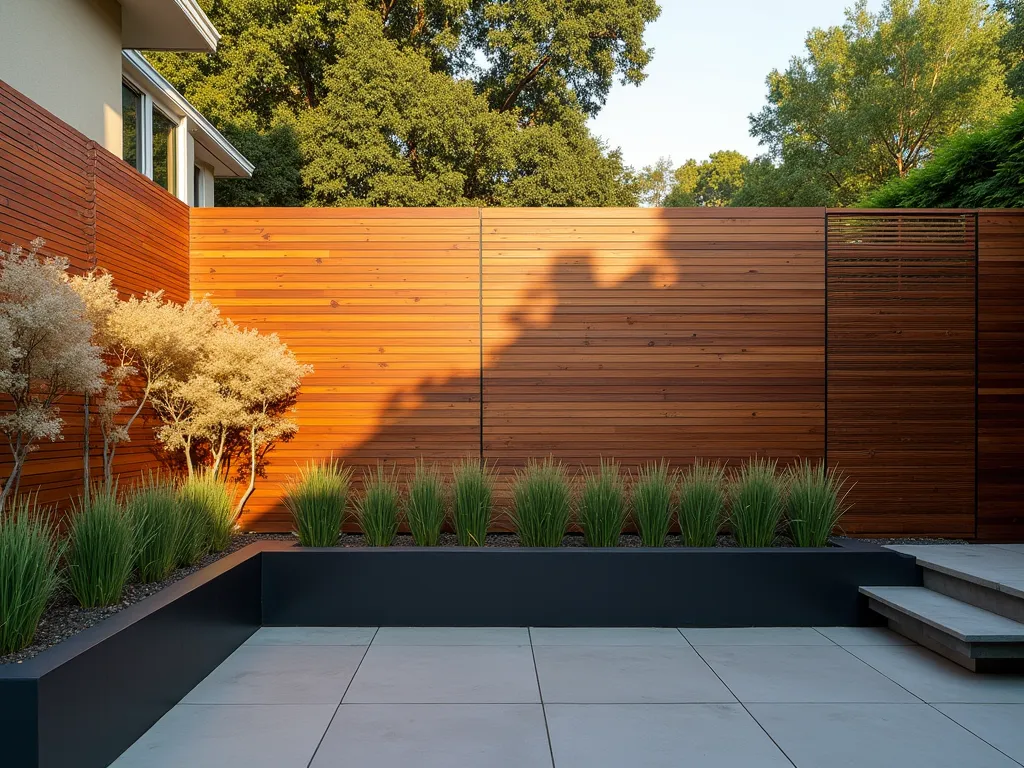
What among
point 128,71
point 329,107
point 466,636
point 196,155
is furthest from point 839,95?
point 466,636

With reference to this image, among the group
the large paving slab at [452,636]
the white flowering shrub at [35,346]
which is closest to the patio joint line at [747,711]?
the large paving slab at [452,636]

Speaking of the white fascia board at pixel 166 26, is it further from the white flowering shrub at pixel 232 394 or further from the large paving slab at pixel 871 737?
the large paving slab at pixel 871 737

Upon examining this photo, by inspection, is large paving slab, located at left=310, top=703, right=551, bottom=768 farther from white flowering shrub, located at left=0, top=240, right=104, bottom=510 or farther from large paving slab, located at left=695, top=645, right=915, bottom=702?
white flowering shrub, located at left=0, top=240, right=104, bottom=510

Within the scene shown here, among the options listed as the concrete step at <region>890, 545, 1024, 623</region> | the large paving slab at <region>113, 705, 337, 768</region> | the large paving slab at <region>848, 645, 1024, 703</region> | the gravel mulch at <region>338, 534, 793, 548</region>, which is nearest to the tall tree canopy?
the gravel mulch at <region>338, 534, 793, 548</region>

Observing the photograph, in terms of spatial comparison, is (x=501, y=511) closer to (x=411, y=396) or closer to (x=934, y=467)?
(x=411, y=396)

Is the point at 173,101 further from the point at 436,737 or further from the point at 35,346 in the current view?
the point at 436,737

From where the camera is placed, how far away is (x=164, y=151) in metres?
8.02

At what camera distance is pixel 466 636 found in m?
4.57

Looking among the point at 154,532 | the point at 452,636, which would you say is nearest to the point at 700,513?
the point at 452,636

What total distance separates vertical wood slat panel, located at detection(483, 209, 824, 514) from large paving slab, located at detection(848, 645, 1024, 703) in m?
Answer: 2.14

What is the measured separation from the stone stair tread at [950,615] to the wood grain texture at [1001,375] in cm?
180

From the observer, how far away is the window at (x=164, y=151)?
25.5 feet

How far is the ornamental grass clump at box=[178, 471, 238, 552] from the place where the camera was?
4.63 m

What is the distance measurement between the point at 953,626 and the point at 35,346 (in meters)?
4.58
